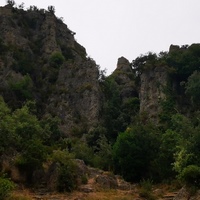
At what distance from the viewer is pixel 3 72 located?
2180 inches

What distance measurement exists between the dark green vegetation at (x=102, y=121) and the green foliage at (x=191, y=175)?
0.06 meters

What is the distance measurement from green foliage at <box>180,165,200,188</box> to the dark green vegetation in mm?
59

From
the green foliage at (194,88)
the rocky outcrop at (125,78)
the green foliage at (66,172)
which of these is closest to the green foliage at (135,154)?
the green foliage at (66,172)

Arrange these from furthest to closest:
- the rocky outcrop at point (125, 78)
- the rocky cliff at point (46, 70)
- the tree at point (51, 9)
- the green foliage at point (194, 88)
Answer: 1. the tree at point (51, 9)
2. the rocky outcrop at point (125, 78)
3. the rocky cliff at point (46, 70)
4. the green foliage at point (194, 88)

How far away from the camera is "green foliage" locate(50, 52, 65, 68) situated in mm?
60562

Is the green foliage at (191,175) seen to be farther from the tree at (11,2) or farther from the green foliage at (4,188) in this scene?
the tree at (11,2)

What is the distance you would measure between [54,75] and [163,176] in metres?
32.8

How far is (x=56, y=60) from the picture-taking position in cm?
6066

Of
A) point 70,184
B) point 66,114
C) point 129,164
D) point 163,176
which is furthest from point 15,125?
point 66,114

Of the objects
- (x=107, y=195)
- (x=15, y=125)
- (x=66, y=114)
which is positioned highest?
(x=66, y=114)

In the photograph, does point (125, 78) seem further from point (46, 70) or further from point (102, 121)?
point (102, 121)

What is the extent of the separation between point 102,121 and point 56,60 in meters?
16.7

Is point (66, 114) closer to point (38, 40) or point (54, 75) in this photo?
point (54, 75)

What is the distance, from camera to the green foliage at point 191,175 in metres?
23.3
